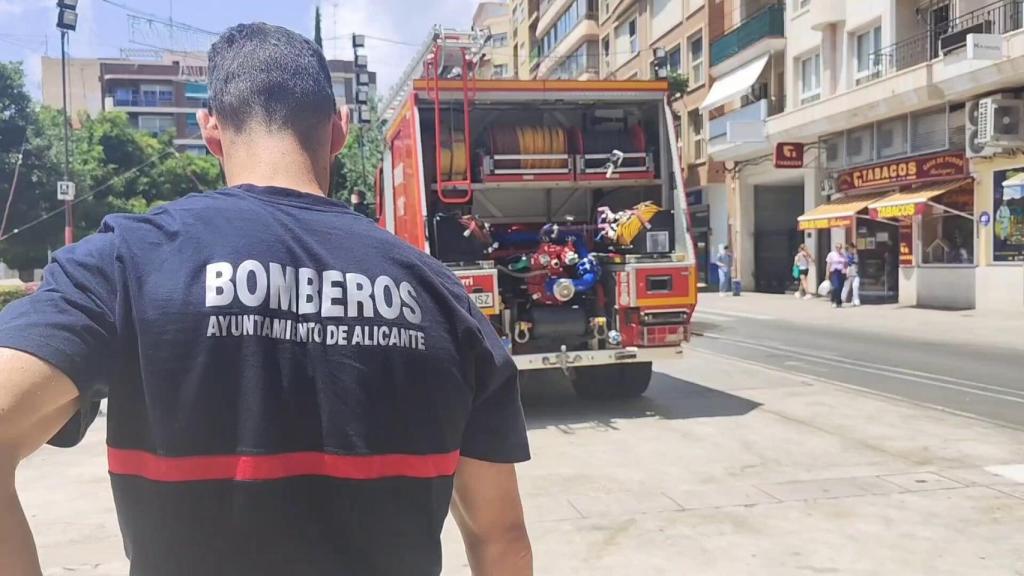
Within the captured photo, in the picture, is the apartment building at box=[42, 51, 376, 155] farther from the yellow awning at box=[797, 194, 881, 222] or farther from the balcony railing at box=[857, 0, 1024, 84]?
the balcony railing at box=[857, 0, 1024, 84]

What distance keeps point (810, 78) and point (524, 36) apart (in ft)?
113

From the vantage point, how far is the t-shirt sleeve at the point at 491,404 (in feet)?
5.18

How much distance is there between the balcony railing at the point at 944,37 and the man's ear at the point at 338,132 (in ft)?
64.3

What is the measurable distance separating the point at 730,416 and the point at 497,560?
22.6 ft

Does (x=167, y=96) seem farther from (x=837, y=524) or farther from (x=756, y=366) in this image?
(x=837, y=524)

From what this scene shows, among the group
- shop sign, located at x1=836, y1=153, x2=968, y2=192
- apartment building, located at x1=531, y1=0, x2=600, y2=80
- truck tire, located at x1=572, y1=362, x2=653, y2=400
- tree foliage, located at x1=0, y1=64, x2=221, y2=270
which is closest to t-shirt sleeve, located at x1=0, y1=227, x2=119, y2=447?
truck tire, located at x1=572, y1=362, x2=653, y2=400

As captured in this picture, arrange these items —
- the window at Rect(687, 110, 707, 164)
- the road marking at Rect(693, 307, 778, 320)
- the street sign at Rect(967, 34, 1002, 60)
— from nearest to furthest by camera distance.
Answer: the street sign at Rect(967, 34, 1002, 60) < the road marking at Rect(693, 307, 778, 320) < the window at Rect(687, 110, 707, 164)

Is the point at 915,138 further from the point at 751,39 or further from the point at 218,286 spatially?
the point at 218,286

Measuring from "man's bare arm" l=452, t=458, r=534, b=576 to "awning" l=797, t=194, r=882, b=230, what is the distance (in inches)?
906

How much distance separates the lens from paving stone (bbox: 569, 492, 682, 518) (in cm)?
526

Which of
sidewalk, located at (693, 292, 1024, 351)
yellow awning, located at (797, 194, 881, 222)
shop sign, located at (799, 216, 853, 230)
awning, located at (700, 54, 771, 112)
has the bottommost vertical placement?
sidewalk, located at (693, 292, 1024, 351)

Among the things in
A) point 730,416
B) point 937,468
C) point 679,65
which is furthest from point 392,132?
point 679,65

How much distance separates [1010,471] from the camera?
601cm

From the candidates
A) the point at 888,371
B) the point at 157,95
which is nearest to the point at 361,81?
the point at 888,371
